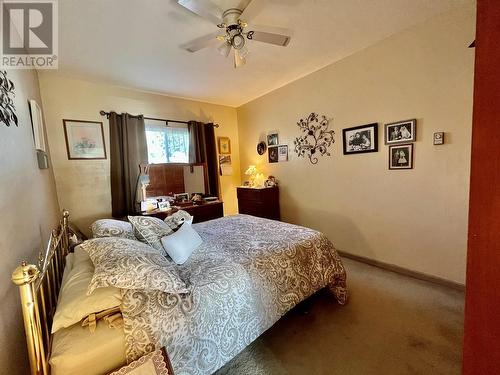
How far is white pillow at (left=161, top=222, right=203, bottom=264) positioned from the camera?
5.16 ft

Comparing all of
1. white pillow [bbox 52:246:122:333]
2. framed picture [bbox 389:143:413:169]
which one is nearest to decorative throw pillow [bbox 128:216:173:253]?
white pillow [bbox 52:246:122:333]

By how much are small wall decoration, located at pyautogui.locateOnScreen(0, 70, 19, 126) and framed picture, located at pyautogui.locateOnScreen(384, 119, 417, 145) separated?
3.23 m

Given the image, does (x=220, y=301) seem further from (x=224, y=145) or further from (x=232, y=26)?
(x=224, y=145)

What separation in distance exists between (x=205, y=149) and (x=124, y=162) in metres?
1.34

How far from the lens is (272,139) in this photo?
149 inches

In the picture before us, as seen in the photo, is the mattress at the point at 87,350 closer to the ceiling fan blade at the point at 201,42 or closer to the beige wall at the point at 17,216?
the beige wall at the point at 17,216

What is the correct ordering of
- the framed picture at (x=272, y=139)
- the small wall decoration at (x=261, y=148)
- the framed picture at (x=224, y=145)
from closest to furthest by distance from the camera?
the framed picture at (x=272, y=139) < the small wall decoration at (x=261, y=148) < the framed picture at (x=224, y=145)

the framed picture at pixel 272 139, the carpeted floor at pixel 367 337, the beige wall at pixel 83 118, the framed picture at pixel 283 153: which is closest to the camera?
the carpeted floor at pixel 367 337

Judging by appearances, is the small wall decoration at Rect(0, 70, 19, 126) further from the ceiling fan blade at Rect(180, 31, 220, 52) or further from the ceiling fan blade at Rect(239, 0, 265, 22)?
the ceiling fan blade at Rect(239, 0, 265, 22)

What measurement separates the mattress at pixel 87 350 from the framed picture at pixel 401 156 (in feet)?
9.13

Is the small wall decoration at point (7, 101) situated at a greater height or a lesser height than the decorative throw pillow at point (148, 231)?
greater

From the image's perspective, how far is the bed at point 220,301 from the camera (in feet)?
3.14

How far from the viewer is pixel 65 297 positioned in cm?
100

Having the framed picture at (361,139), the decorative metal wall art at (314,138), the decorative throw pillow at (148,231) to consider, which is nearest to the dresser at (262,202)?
the decorative metal wall art at (314,138)
